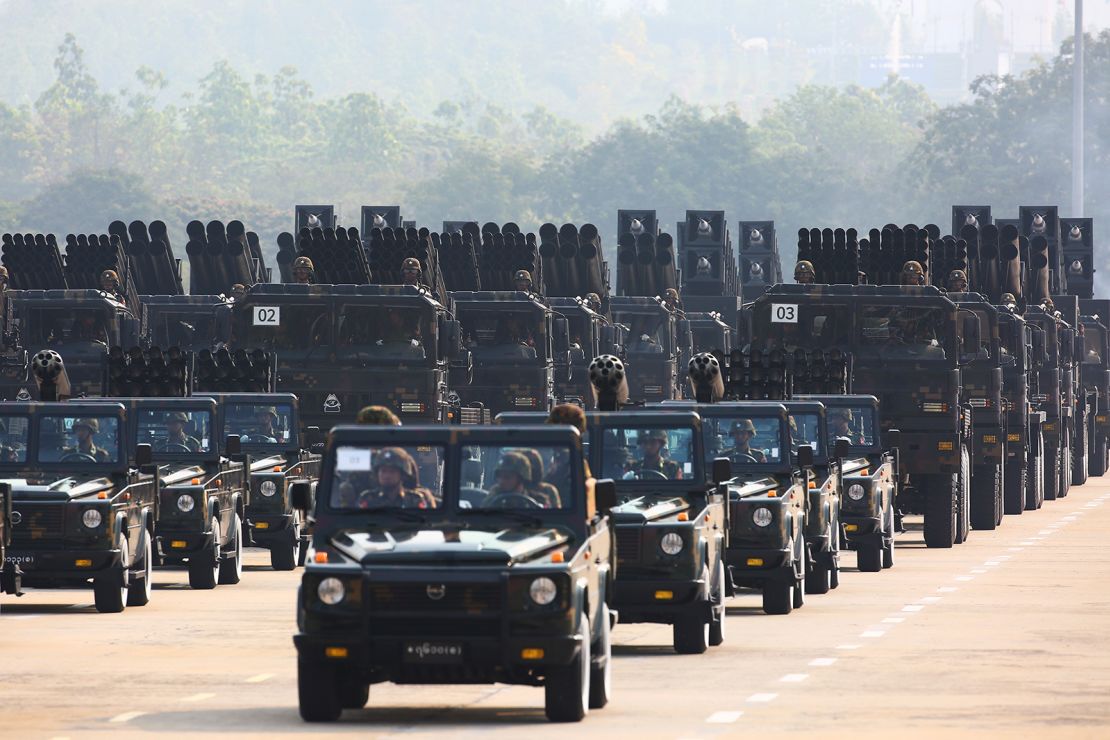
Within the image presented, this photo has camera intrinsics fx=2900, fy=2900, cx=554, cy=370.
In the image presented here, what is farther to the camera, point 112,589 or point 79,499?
point 112,589

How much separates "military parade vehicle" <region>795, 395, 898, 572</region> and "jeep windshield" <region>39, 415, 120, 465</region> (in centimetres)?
896

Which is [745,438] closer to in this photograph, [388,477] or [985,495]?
[388,477]

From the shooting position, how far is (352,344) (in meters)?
34.0

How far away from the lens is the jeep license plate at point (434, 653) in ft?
48.0

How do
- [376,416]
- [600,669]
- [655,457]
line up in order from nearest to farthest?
[600,669] → [376,416] → [655,457]

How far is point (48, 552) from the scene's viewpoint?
23312 millimetres

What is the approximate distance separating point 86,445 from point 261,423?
6.69 meters

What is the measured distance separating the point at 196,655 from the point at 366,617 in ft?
17.5

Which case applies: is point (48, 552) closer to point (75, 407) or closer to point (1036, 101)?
point (75, 407)

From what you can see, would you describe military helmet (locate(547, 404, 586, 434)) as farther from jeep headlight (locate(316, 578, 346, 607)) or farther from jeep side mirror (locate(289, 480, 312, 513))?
jeep headlight (locate(316, 578, 346, 607))

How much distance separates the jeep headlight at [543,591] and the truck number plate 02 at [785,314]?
69.7 feet

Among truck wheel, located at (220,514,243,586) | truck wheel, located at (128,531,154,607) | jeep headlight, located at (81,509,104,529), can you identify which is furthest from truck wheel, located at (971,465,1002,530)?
jeep headlight, located at (81,509,104,529)

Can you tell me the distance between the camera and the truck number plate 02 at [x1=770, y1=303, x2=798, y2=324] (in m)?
35.8

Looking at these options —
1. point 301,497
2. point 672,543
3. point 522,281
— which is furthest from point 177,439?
point 522,281
